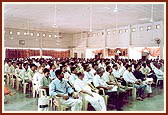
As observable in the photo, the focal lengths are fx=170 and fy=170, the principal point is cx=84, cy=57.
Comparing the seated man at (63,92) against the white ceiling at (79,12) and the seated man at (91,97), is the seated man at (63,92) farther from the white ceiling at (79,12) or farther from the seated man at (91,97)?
the white ceiling at (79,12)

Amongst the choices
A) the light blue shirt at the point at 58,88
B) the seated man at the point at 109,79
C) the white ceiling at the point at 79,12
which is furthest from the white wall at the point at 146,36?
the light blue shirt at the point at 58,88

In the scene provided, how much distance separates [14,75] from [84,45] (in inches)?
533

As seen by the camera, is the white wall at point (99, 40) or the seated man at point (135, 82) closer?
the seated man at point (135, 82)

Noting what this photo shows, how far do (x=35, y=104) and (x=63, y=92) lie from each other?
4.78 feet

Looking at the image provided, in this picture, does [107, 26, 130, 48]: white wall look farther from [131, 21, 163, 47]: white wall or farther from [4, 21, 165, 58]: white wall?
[131, 21, 163, 47]: white wall

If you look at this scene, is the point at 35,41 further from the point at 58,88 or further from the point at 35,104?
the point at 58,88

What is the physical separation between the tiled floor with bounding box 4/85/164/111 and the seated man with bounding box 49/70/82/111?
116cm

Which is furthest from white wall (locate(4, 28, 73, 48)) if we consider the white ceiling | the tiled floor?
the tiled floor

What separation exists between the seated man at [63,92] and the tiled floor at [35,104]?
45.8 inches

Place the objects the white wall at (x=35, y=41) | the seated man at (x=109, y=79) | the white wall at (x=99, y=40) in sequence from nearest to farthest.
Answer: the seated man at (x=109, y=79), the white wall at (x=99, y=40), the white wall at (x=35, y=41)

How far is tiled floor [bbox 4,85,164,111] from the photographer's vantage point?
4.62 meters

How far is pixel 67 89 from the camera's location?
13.4ft

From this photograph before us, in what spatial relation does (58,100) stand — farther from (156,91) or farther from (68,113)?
(156,91)

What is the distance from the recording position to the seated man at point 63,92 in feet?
12.1
